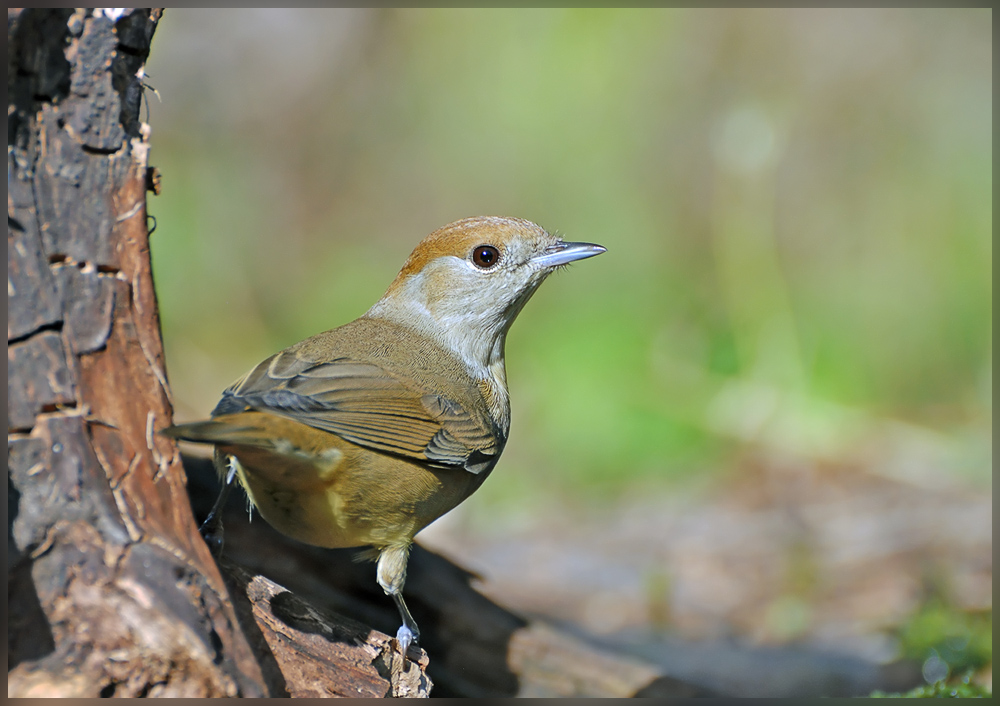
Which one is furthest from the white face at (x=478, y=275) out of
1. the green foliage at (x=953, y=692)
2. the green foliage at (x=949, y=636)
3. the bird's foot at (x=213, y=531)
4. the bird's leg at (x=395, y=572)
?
the green foliage at (x=949, y=636)

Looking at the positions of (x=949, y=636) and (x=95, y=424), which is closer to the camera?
(x=95, y=424)

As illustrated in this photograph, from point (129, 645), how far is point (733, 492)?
5480 millimetres

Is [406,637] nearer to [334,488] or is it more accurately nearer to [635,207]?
[334,488]

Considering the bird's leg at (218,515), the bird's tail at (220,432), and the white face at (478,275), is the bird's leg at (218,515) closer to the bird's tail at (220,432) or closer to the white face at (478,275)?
the bird's tail at (220,432)

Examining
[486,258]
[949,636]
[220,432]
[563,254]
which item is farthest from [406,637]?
[949,636]

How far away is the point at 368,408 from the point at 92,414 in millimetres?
1042

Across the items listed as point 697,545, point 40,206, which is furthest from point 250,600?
point 697,545

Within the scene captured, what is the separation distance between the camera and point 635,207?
28.6 ft

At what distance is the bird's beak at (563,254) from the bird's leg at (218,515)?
1732 mm

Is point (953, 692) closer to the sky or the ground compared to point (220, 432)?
closer to the ground

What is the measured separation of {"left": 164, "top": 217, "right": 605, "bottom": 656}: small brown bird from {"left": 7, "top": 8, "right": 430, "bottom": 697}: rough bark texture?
313 millimetres

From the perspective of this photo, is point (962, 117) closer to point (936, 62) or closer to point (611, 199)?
point (936, 62)

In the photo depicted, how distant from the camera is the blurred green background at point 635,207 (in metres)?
7.05

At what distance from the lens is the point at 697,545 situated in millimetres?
6141
